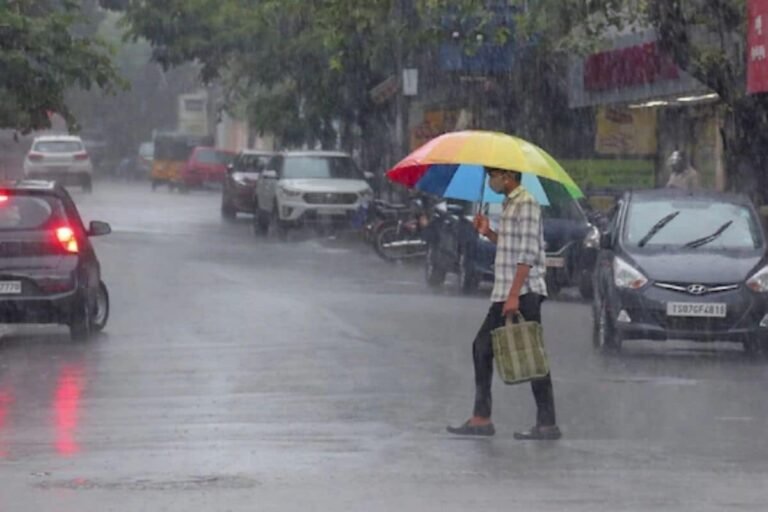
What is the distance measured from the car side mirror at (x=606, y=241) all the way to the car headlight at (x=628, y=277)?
484mm

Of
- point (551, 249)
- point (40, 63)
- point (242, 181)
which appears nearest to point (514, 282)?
point (551, 249)

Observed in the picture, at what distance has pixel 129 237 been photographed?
1490 inches

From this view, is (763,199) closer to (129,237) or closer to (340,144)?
Result: (129,237)

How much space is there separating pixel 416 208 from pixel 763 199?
27.4 ft

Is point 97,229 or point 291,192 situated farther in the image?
point 291,192

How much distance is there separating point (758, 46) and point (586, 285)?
3.90 m

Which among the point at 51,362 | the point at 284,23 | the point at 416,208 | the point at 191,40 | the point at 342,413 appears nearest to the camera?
the point at 342,413

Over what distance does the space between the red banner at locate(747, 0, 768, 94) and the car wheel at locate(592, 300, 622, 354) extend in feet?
17.4

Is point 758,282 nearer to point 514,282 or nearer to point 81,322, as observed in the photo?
point 514,282

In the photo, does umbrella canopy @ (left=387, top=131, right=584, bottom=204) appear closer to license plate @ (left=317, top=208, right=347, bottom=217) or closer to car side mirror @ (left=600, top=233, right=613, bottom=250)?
car side mirror @ (left=600, top=233, right=613, bottom=250)


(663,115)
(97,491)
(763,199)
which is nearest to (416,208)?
(663,115)

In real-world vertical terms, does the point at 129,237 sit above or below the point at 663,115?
below

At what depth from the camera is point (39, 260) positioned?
1858 centimetres

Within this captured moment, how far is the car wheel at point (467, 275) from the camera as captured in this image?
2477 centimetres
